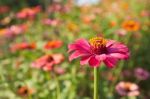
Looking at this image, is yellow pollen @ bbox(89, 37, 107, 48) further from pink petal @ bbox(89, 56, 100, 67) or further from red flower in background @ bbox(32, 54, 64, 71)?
red flower in background @ bbox(32, 54, 64, 71)

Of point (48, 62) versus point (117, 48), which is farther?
point (48, 62)

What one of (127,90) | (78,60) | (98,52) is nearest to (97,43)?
(98,52)

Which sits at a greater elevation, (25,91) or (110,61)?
(25,91)

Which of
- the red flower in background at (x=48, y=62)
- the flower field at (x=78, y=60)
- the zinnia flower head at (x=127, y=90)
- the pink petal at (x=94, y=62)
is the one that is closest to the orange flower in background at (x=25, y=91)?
the flower field at (x=78, y=60)

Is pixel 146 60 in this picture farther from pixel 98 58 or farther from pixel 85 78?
pixel 98 58

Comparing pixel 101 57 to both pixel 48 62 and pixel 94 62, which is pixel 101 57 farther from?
pixel 48 62

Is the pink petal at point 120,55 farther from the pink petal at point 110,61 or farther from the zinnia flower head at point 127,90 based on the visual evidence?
the zinnia flower head at point 127,90

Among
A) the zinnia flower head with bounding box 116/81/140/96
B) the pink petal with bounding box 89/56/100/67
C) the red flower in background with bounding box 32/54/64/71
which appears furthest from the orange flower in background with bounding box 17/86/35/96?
the pink petal with bounding box 89/56/100/67
